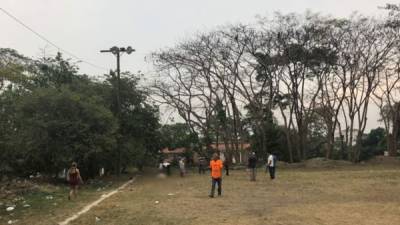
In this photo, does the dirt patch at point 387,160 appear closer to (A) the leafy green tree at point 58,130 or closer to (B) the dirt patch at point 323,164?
(B) the dirt patch at point 323,164

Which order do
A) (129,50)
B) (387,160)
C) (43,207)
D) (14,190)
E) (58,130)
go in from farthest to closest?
(387,160)
(129,50)
(58,130)
(14,190)
(43,207)

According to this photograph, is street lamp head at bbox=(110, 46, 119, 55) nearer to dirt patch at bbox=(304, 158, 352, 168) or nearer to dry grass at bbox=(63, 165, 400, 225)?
dry grass at bbox=(63, 165, 400, 225)

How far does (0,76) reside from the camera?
26953 mm

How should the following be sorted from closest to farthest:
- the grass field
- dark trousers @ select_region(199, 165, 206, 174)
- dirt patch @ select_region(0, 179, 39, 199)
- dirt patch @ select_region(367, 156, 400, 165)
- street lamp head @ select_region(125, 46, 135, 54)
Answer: the grass field < dirt patch @ select_region(0, 179, 39, 199) < street lamp head @ select_region(125, 46, 135, 54) < dark trousers @ select_region(199, 165, 206, 174) < dirt patch @ select_region(367, 156, 400, 165)

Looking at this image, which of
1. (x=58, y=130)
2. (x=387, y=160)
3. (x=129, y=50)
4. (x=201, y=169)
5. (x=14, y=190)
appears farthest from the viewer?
(x=387, y=160)

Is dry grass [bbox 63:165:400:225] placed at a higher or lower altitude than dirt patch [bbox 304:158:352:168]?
lower

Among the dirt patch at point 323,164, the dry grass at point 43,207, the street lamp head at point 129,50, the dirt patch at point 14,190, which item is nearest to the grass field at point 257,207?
the dry grass at point 43,207

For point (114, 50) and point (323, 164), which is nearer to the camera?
point (114, 50)

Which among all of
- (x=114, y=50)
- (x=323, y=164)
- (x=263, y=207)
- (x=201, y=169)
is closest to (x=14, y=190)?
(x=263, y=207)

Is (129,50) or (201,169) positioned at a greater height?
(129,50)

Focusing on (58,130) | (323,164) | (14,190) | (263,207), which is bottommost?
(263,207)

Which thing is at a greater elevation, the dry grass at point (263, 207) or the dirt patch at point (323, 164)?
the dirt patch at point (323, 164)

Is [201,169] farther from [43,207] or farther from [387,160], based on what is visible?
[43,207]

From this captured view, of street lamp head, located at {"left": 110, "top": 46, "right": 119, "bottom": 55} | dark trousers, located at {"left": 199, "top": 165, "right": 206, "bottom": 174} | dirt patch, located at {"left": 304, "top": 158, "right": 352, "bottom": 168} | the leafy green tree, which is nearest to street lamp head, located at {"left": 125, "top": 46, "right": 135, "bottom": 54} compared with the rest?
street lamp head, located at {"left": 110, "top": 46, "right": 119, "bottom": 55}
